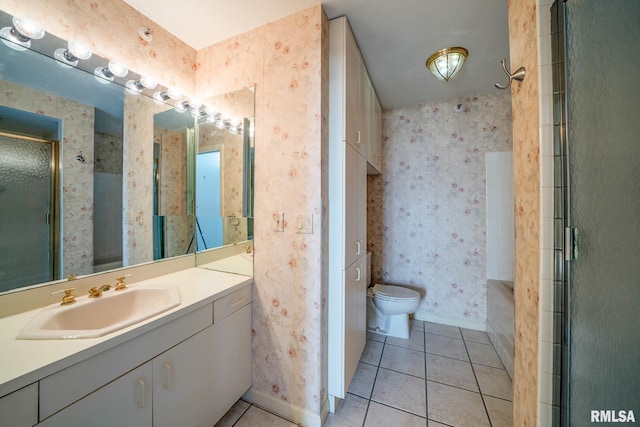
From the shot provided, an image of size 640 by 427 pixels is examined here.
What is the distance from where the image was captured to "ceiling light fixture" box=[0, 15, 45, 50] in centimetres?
90

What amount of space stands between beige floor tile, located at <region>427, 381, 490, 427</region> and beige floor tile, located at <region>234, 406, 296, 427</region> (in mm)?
885

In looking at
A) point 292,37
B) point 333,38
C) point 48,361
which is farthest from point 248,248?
point 333,38

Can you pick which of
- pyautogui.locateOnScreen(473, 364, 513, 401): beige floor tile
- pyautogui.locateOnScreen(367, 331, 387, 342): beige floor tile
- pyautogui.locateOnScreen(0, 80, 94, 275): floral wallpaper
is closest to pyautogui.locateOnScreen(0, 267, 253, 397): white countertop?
pyautogui.locateOnScreen(0, 80, 94, 275): floral wallpaper

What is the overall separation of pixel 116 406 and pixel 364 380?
4.78 ft

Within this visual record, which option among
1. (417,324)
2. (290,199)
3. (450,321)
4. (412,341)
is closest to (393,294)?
(412,341)

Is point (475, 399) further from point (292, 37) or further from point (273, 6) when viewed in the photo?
point (273, 6)

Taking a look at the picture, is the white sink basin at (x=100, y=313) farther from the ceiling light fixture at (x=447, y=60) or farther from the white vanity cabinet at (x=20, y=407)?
the ceiling light fixture at (x=447, y=60)

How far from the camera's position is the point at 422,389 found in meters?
1.55

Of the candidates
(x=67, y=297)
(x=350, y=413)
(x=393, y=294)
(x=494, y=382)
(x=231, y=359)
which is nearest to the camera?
(x=67, y=297)

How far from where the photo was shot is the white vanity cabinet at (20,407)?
56 cm

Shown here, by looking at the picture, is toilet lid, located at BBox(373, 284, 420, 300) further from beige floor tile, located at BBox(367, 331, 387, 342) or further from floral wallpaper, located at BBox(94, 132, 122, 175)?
floral wallpaper, located at BBox(94, 132, 122, 175)

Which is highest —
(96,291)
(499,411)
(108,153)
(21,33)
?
(21,33)

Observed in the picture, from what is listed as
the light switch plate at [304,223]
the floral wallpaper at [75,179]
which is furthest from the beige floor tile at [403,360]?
the floral wallpaper at [75,179]

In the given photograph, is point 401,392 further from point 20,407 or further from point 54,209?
point 54,209
